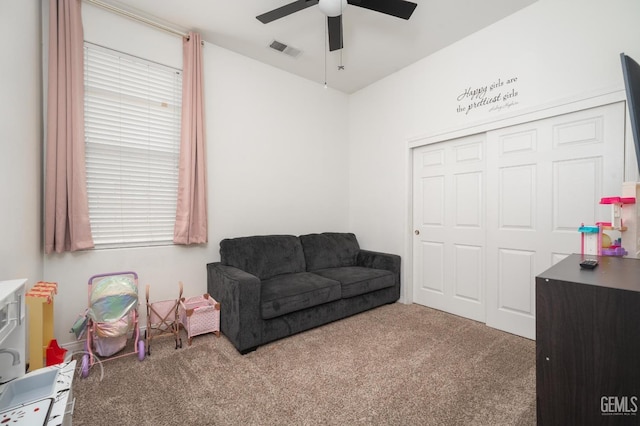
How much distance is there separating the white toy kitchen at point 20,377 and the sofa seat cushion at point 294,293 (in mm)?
1282

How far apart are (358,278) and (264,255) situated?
1.07m

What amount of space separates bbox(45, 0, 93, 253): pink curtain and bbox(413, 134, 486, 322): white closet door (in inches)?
135

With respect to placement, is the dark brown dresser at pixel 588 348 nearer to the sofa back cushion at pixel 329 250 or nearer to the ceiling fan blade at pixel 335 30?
the ceiling fan blade at pixel 335 30

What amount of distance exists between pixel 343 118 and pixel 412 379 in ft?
11.6

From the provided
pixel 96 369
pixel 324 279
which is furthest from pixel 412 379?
pixel 96 369

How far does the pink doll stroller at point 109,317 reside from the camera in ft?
6.57

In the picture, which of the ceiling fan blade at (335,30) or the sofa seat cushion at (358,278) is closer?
the ceiling fan blade at (335,30)

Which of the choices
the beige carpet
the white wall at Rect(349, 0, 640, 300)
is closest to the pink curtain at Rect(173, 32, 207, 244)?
Answer: the beige carpet

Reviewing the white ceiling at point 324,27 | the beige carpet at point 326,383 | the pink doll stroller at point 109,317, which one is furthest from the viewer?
the white ceiling at point 324,27

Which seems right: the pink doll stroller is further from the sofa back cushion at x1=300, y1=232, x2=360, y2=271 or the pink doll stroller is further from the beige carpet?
the sofa back cushion at x1=300, y1=232, x2=360, y2=271

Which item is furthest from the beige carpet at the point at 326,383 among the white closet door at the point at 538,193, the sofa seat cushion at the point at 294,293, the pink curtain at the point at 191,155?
the pink curtain at the point at 191,155

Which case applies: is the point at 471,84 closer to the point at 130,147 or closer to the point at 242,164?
the point at 242,164

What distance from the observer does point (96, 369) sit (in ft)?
6.64

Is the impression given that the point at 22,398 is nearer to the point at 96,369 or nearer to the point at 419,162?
the point at 96,369
